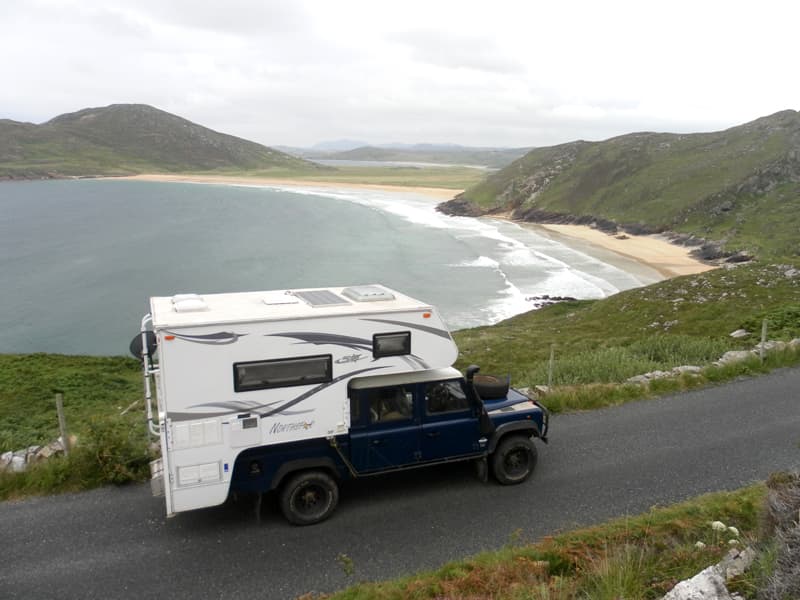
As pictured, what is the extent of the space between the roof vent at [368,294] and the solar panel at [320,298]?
23cm

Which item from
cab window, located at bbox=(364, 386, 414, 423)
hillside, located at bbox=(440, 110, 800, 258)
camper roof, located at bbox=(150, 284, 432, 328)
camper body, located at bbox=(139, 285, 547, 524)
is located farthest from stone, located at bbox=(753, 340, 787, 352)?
hillside, located at bbox=(440, 110, 800, 258)

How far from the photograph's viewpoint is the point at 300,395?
909 centimetres

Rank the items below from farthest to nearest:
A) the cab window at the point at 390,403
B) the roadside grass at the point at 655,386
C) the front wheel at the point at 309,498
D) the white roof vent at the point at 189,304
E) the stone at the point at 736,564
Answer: the roadside grass at the point at 655,386, the cab window at the point at 390,403, the front wheel at the point at 309,498, the white roof vent at the point at 189,304, the stone at the point at 736,564

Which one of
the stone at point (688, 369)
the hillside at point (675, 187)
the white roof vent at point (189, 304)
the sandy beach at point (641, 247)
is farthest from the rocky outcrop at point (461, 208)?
the white roof vent at point (189, 304)

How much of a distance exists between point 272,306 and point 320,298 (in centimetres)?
86

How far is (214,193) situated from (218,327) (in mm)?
160525

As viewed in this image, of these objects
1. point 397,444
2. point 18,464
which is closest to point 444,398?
point 397,444

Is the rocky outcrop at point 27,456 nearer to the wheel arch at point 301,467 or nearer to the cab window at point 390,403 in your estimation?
the wheel arch at point 301,467

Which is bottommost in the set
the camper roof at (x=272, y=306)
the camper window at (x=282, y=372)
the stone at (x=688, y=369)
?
the stone at (x=688, y=369)

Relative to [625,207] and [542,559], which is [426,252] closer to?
[625,207]

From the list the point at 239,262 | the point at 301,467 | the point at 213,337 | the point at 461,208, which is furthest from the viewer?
the point at 461,208

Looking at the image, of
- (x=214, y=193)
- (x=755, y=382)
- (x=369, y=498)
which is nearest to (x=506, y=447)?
(x=369, y=498)

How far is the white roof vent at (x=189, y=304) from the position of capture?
29.7 ft

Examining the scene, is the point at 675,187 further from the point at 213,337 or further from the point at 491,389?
the point at 213,337
